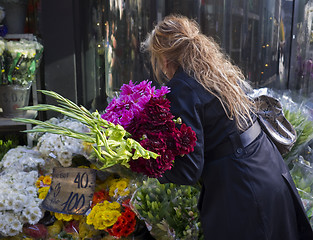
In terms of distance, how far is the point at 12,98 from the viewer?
3732mm

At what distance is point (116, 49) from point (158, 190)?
1780 millimetres

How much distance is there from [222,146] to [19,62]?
7.73 feet

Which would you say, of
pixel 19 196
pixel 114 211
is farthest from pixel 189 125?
pixel 19 196

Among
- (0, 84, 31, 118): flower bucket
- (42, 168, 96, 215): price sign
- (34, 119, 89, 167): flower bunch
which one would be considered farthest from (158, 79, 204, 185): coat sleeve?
(0, 84, 31, 118): flower bucket

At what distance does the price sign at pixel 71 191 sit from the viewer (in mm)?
2660

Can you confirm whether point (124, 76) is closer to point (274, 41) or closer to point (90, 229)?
point (274, 41)

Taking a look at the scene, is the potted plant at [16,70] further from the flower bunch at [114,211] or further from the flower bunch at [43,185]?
the flower bunch at [114,211]

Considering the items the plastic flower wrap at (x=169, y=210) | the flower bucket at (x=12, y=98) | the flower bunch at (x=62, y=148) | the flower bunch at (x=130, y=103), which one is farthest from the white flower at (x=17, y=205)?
the flower bunch at (x=130, y=103)

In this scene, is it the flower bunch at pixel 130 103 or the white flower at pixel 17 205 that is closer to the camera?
the flower bunch at pixel 130 103

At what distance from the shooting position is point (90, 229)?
Result: 2.66 meters

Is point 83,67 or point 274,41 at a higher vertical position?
point 274,41

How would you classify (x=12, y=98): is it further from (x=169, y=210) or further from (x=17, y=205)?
(x=169, y=210)

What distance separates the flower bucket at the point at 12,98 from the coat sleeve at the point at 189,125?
244cm

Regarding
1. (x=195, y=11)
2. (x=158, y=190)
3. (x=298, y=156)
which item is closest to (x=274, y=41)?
(x=195, y=11)
